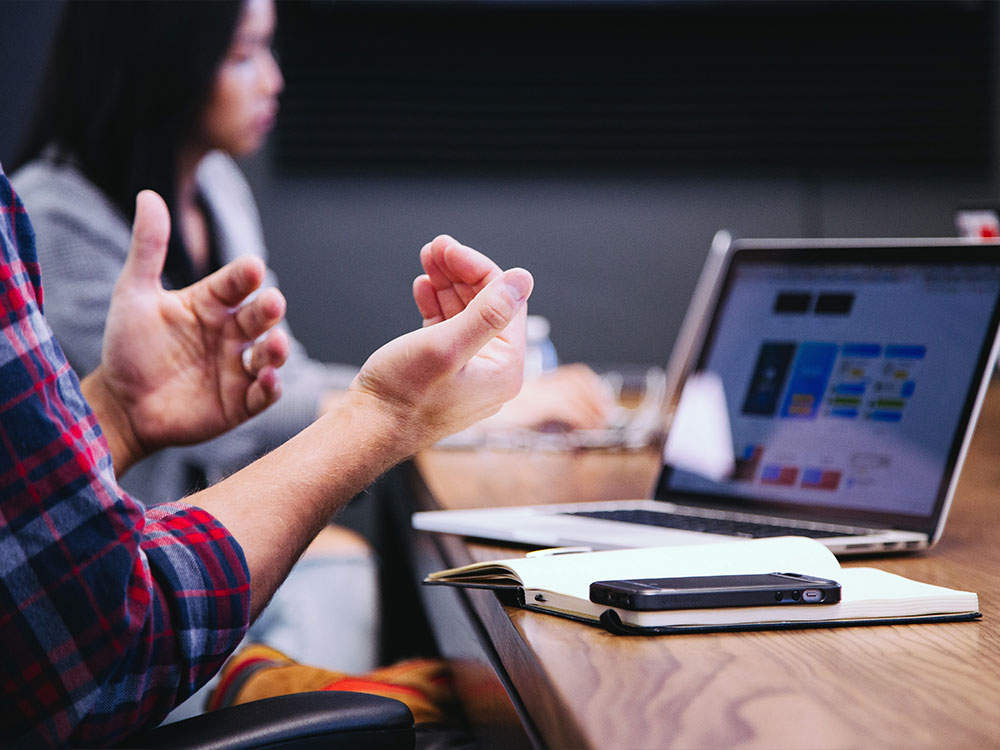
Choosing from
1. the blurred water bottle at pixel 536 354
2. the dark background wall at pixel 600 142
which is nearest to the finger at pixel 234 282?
the blurred water bottle at pixel 536 354

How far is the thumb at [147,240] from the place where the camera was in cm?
115

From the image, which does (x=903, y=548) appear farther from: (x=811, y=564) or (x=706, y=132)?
(x=706, y=132)

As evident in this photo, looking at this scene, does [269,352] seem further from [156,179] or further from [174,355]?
[156,179]

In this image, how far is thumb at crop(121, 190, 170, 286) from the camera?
115cm

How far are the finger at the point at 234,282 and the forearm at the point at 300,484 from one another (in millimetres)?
346

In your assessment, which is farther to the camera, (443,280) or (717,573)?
(443,280)

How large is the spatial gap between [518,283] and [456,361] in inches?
3.1

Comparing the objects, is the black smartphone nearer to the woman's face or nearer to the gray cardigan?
the gray cardigan

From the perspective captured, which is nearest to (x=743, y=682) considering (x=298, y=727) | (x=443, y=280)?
(x=298, y=727)

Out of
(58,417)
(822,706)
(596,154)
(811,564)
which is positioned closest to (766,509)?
(811,564)

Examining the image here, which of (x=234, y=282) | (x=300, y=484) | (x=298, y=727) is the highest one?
(x=234, y=282)

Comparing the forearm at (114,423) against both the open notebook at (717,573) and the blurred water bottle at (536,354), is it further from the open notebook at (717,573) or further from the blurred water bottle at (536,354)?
the blurred water bottle at (536,354)

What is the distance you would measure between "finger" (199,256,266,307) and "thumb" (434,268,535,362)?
41 cm

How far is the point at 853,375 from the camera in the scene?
1.05 meters
